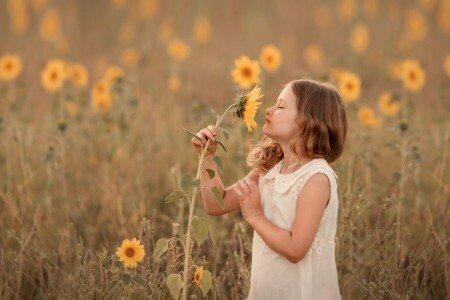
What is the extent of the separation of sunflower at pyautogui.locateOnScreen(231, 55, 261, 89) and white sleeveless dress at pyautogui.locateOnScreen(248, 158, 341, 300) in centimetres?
136

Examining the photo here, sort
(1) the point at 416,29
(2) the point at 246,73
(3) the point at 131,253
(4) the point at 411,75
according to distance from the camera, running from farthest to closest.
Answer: (1) the point at 416,29 < (4) the point at 411,75 < (2) the point at 246,73 < (3) the point at 131,253

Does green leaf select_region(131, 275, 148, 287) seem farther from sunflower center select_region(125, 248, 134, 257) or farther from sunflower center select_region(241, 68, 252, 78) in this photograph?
sunflower center select_region(241, 68, 252, 78)

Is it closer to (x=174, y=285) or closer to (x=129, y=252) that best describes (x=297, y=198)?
(x=174, y=285)

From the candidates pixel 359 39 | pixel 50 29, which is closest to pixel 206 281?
pixel 359 39

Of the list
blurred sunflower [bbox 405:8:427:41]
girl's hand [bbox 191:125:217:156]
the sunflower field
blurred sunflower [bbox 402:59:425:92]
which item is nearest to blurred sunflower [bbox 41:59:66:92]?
the sunflower field

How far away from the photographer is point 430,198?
3.33 meters

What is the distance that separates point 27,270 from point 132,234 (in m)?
0.49

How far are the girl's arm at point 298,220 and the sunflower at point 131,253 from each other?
38 centimetres

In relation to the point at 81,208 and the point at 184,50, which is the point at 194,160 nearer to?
the point at 81,208

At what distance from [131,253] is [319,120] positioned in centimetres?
72

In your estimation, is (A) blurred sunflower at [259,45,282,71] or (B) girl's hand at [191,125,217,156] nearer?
(B) girl's hand at [191,125,217,156]

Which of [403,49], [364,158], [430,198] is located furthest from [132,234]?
[403,49]

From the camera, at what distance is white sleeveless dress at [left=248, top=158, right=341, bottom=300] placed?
1946 mm

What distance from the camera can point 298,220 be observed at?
1901 millimetres
